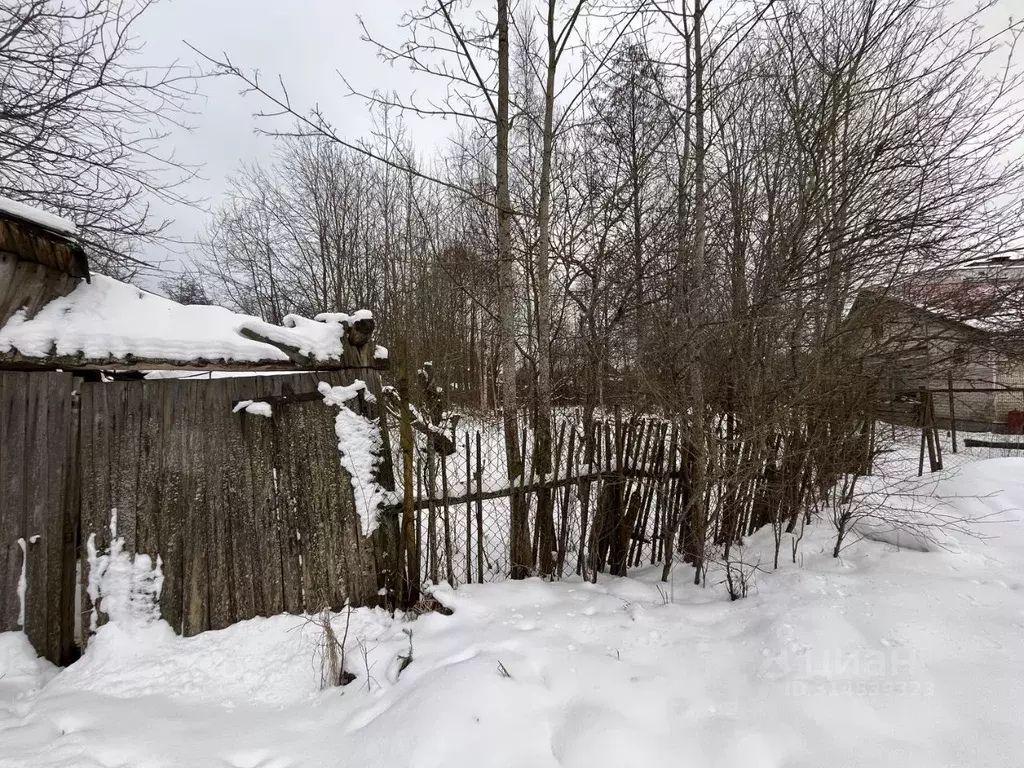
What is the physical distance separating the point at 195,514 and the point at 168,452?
0.41 m

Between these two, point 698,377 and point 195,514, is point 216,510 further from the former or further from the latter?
point 698,377

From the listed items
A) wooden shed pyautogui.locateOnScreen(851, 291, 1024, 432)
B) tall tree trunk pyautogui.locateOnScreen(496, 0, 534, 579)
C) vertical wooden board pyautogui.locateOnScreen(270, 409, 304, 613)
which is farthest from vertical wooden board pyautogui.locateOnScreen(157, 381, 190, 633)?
wooden shed pyautogui.locateOnScreen(851, 291, 1024, 432)

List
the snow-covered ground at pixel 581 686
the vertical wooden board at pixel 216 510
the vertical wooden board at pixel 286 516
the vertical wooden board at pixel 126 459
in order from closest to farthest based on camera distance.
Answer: the snow-covered ground at pixel 581 686, the vertical wooden board at pixel 126 459, the vertical wooden board at pixel 216 510, the vertical wooden board at pixel 286 516

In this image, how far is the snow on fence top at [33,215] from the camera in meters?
2.09

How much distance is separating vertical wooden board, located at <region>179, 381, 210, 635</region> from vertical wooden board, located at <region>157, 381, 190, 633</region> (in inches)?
0.7

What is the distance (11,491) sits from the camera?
7.28ft

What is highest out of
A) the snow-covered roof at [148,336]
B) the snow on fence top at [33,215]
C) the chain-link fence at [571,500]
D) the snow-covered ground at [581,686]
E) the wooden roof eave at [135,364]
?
the snow on fence top at [33,215]

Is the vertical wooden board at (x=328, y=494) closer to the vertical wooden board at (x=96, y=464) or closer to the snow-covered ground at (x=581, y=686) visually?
the snow-covered ground at (x=581, y=686)

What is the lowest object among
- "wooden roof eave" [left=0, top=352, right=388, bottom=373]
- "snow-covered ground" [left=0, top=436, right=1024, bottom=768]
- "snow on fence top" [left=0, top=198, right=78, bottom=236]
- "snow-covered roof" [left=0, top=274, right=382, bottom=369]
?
"snow-covered ground" [left=0, top=436, right=1024, bottom=768]

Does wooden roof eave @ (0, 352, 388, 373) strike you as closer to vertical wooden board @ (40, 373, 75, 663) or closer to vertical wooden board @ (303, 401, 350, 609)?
vertical wooden board @ (40, 373, 75, 663)

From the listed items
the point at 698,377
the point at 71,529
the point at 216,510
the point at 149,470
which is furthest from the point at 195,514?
the point at 698,377

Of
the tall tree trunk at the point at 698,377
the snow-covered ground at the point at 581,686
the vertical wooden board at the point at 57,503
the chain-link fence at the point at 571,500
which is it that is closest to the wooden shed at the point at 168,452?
the vertical wooden board at the point at 57,503

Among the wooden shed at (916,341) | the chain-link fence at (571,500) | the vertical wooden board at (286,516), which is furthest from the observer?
the wooden shed at (916,341)

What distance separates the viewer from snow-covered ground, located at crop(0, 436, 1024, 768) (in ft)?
5.36
